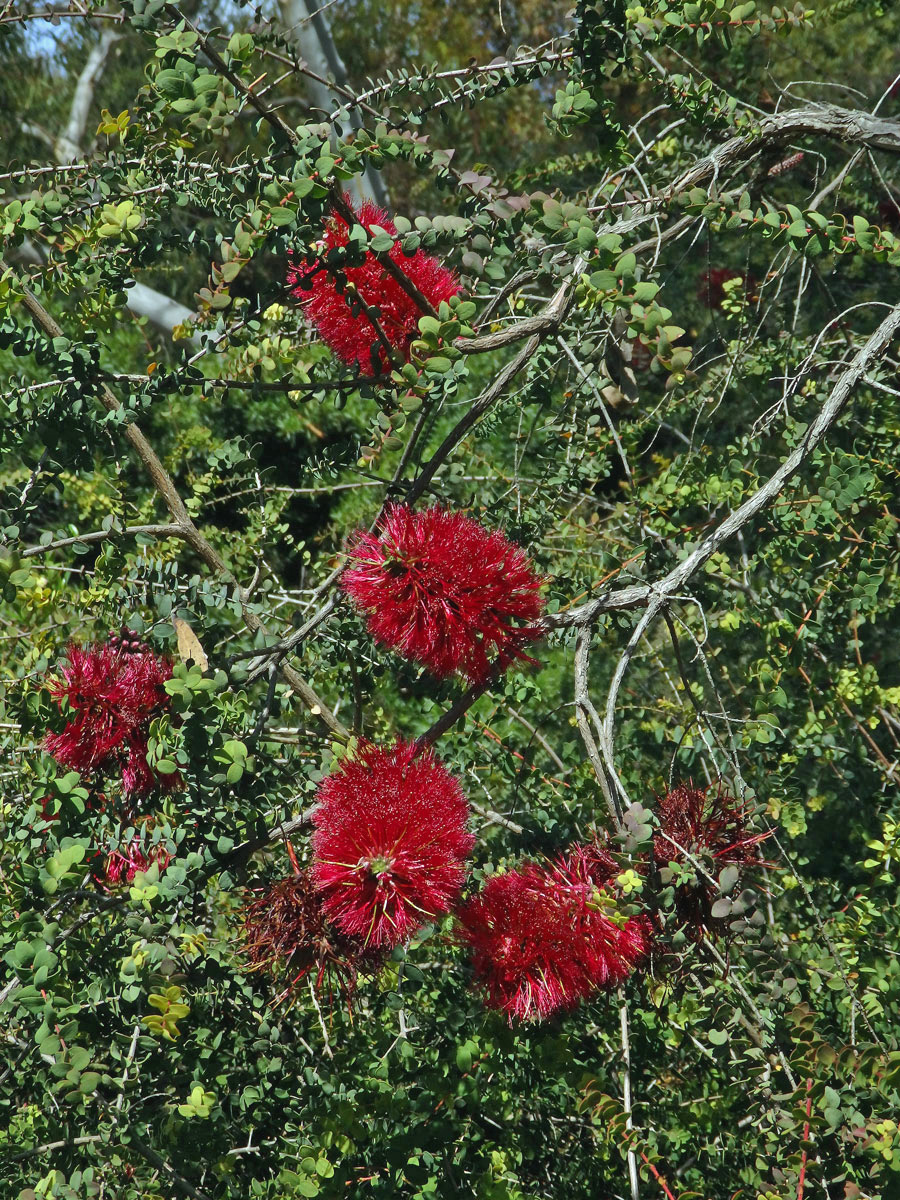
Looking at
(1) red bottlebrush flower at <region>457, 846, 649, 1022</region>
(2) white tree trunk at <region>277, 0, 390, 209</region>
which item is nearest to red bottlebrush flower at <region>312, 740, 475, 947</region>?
(1) red bottlebrush flower at <region>457, 846, 649, 1022</region>

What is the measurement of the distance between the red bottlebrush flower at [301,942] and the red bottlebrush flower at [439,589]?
1.14ft

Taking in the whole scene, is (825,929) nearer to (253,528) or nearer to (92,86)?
(253,528)

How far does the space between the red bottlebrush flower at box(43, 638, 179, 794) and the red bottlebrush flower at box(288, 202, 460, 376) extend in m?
0.50

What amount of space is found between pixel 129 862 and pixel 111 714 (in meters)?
0.19

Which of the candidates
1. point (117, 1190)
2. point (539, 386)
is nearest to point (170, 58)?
point (539, 386)

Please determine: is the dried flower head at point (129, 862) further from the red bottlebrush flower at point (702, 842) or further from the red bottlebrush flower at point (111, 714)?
the red bottlebrush flower at point (702, 842)

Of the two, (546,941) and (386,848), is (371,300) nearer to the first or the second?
(386,848)

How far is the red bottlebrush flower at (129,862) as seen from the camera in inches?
48.3

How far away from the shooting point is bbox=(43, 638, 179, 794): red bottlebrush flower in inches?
50.1

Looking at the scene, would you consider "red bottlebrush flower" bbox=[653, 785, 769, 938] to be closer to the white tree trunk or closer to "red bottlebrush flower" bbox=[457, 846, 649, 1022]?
"red bottlebrush flower" bbox=[457, 846, 649, 1022]

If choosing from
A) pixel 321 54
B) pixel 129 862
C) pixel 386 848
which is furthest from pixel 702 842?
pixel 321 54

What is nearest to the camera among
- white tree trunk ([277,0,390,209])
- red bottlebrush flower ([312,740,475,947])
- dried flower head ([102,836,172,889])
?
red bottlebrush flower ([312,740,475,947])

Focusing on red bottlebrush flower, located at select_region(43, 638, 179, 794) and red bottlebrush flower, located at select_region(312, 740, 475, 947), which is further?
red bottlebrush flower, located at select_region(43, 638, 179, 794)

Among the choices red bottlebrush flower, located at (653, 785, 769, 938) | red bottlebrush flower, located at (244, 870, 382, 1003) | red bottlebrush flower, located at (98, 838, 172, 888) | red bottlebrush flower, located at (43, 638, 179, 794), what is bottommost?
red bottlebrush flower, located at (653, 785, 769, 938)
